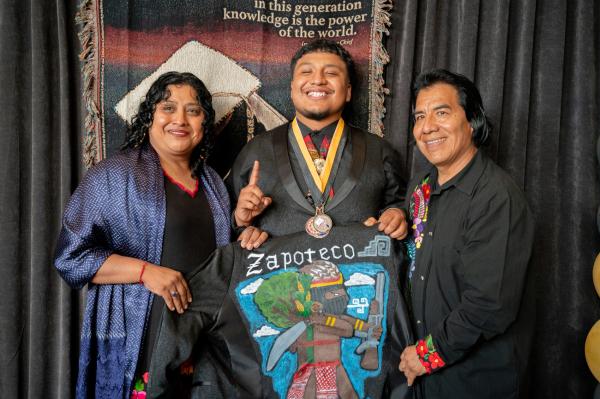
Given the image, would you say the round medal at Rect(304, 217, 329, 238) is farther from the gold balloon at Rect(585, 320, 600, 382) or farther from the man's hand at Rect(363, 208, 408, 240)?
the gold balloon at Rect(585, 320, 600, 382)

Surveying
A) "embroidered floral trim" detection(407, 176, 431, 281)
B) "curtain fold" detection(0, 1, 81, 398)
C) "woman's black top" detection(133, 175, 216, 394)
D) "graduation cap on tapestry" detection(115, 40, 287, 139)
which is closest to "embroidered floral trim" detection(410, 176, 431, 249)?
"embroidered floral trim" detection(407, 176, 431, 281)

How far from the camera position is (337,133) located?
6.93 feet

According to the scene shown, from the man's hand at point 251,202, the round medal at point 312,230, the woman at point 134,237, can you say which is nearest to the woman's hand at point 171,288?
the woman at point 134,237

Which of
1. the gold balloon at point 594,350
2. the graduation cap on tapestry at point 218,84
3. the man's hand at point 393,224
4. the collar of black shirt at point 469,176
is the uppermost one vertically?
the graduation cap on tapestry at point 218,84

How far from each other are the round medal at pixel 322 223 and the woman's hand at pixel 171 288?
502mm

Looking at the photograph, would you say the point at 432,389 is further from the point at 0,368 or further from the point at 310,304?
the point at 0,368

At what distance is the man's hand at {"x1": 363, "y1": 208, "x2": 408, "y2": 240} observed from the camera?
5.83ft

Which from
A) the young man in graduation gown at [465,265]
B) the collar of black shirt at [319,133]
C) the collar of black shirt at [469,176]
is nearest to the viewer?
the young man in graduation gown at [465,265]

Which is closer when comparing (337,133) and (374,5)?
(337,133)

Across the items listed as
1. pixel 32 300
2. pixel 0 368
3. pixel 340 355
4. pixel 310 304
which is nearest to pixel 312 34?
pixel 310 304

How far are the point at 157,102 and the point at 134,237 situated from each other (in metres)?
0.54

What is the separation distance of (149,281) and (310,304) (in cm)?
56

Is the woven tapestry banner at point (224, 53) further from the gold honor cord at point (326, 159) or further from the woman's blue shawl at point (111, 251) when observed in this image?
the woman's blue shawl at point (111, 251)

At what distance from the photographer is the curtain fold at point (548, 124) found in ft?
7.89
